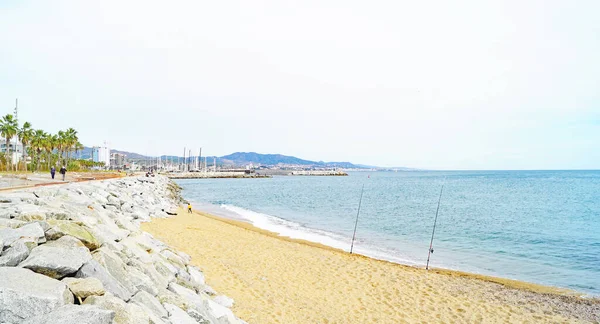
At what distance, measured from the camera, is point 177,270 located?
8.44m

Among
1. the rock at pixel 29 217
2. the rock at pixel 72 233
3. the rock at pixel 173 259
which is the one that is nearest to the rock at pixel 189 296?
the rock at pixel 72 233

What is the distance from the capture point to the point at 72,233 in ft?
19.8

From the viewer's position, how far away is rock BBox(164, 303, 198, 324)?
17.0 ft

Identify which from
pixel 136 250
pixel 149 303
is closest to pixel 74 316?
pixel 149 303

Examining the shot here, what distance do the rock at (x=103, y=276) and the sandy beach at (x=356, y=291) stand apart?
3.50 metres

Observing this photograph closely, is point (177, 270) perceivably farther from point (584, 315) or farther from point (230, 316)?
point (584, 315)

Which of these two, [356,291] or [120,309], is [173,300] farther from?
[356,291]

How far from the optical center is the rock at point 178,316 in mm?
5168

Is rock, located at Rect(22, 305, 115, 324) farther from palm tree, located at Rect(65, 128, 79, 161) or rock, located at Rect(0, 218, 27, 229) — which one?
palm tree, located at Rect(65, 128, 79, 161)

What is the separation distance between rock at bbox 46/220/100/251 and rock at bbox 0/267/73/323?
160 cm

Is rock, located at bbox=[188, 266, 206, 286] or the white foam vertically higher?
rock, located at bbox=[188, 266, 206, 286]

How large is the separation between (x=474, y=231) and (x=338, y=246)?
500 inches

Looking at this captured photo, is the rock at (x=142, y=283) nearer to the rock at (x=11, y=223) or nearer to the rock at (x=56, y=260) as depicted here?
Answer: the rock at (x=56, y=260)

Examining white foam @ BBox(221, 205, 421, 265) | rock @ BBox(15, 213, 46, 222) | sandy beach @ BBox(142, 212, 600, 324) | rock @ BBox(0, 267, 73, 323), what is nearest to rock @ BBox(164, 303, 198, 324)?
rock @ BBox(0, 267, 73, 323)
